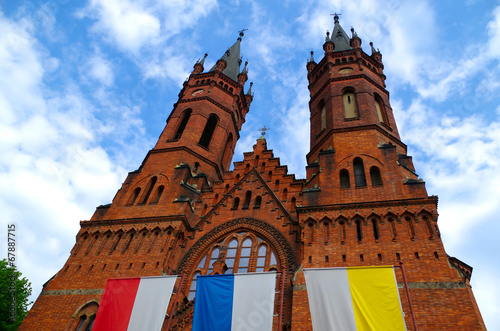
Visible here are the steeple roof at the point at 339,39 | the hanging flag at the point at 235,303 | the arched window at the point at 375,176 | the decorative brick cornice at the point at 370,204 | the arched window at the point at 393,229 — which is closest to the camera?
the hanging flag at the point at 235,303

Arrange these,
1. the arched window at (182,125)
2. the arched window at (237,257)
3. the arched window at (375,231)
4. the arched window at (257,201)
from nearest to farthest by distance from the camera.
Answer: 1. the arched window at (375,231)
2. the arched window at (237,257)
3. the arched window at (257,201)
4. the arched window at (182,125)

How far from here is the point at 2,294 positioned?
20.3m

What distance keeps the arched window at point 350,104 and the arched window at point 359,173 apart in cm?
439

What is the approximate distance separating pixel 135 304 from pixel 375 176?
36.8 feet

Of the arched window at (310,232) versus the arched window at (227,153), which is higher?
the arched window at (227,153)

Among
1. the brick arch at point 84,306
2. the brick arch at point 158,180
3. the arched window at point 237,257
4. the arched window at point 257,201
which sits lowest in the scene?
the brick arch at point 84,306

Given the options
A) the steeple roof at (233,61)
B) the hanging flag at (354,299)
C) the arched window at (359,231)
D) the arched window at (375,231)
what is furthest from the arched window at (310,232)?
the steeple roof at (233,61)

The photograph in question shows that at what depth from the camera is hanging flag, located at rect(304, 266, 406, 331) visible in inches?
351

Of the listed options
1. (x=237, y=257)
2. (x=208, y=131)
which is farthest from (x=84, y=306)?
(x=208, y=131)

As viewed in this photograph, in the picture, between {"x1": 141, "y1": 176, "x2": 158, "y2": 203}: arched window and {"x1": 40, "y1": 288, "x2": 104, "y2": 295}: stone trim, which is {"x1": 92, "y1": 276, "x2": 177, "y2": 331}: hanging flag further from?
{"x1": 141, "y1": 176, "x2": 158, "y2": 203}: arched window

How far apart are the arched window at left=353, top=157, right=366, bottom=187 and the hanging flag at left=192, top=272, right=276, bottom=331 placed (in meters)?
8.14

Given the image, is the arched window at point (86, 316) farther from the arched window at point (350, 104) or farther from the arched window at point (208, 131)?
the arched window at point (350, 104)

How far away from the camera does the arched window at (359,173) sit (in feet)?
55.1

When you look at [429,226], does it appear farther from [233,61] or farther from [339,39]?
[233,61]
